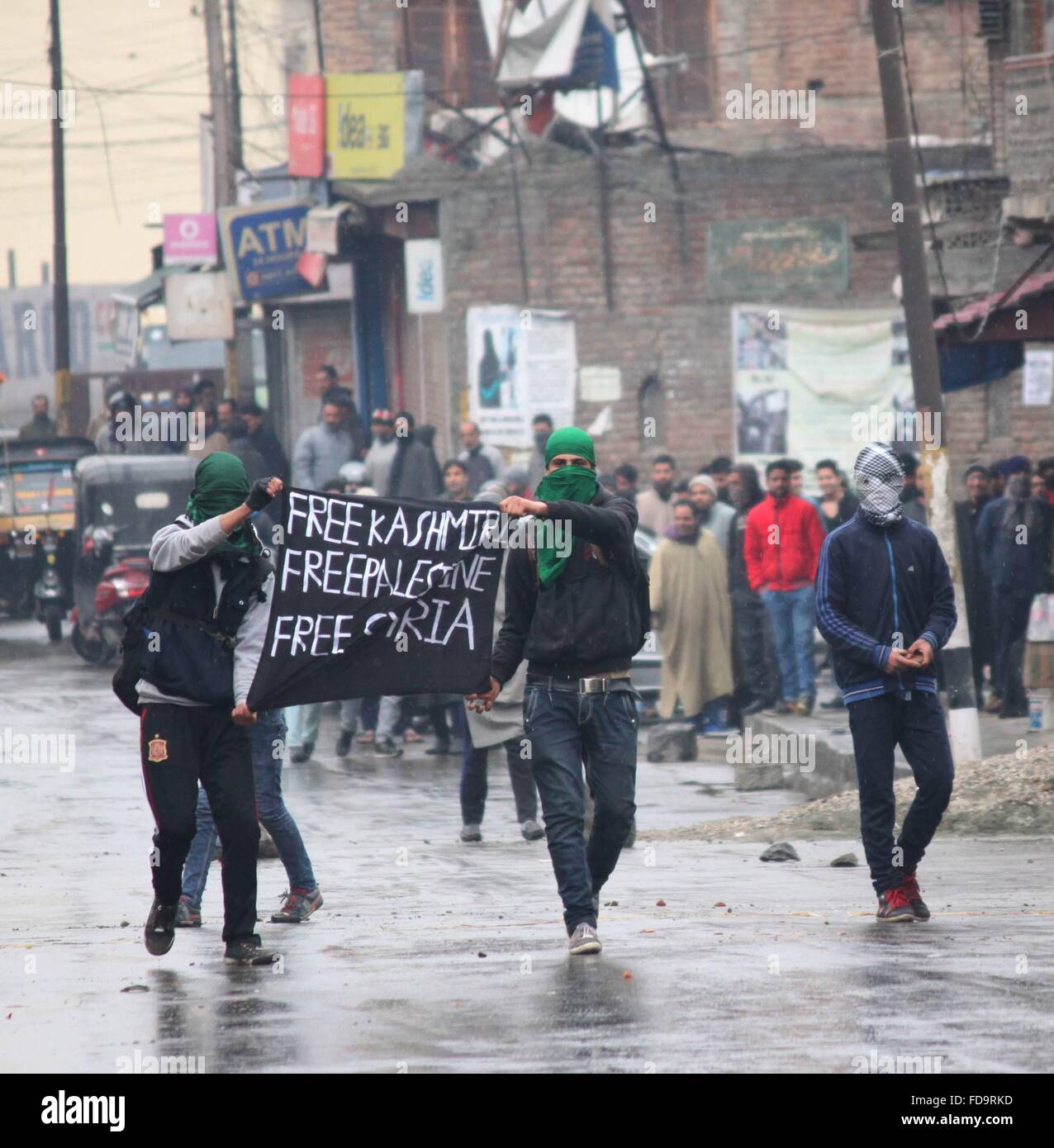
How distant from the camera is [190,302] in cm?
3131

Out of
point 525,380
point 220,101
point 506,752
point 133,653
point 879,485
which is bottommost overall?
point 506,752

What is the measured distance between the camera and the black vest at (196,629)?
7.39 meters

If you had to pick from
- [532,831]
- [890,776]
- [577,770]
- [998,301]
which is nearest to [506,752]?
[532,831]

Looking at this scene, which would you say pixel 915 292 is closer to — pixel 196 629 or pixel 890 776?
pixel 890 776

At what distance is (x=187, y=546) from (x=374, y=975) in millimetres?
1587

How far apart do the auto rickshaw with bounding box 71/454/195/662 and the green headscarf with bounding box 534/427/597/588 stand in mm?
14361

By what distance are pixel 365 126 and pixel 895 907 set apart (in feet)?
65.1

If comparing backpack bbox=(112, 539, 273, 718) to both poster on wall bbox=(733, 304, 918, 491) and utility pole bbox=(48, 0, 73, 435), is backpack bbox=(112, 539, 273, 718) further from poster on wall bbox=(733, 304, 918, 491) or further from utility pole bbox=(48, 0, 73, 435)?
utility pole bbox=(48, 0, 73, 435)

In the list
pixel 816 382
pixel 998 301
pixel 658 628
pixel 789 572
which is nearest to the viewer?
pixel 998 301

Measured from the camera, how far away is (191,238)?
32219 millimetres

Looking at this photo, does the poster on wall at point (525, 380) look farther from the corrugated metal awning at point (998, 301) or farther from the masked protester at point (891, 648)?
the masked protester at point (891, 648)

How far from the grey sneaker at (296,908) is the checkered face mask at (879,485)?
268 cm

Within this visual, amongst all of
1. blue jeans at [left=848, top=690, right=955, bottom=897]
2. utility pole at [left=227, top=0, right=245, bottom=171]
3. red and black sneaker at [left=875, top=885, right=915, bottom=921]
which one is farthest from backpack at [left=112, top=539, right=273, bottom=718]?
utility pole at [left=227, top=0, right=245, bottom=171]

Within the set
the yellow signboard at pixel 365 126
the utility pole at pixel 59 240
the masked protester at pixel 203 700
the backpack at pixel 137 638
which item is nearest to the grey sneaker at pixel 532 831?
the masked protester at pixel 203 700
